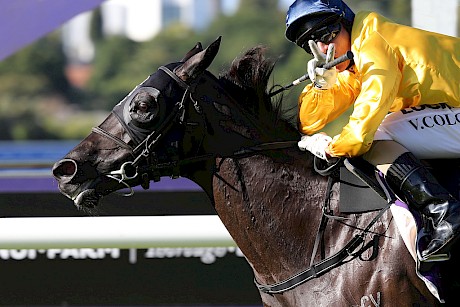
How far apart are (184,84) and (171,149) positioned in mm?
249

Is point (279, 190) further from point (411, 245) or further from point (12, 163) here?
point (12, 163)

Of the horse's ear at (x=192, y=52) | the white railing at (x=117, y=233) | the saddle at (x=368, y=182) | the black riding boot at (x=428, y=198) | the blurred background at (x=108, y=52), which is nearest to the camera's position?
the black riding boot at (x=428, y=198)

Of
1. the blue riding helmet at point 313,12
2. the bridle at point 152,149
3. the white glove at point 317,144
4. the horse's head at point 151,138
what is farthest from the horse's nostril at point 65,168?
the blue riding helmet at point 313,12

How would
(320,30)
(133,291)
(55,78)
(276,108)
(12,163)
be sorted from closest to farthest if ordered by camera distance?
(320,30)
(276,108)
(133,291)
(12,163)
(55,78)

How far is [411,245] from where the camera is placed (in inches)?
124

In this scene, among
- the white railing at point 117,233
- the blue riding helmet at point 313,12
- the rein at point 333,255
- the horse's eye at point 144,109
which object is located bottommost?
the white railing at point 117,233

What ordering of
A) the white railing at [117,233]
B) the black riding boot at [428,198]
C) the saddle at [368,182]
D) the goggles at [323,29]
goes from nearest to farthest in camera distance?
the black riding boot at [428,198]
the saddle at [368,182]
the goggles at [323,29]
the white railing at [117,233]

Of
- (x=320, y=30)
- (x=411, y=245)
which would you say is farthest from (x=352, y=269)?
(x=320, y=30)

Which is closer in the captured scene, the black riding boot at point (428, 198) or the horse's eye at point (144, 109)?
the black riding boot at point (428, 198)

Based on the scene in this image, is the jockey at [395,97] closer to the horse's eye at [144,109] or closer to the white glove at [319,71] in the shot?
the white glove at [319,71]

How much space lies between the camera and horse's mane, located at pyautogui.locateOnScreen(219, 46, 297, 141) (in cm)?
361

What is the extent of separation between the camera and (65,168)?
3422mm

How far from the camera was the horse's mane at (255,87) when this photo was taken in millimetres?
3609

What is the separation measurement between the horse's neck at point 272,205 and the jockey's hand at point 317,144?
0.46 ft
